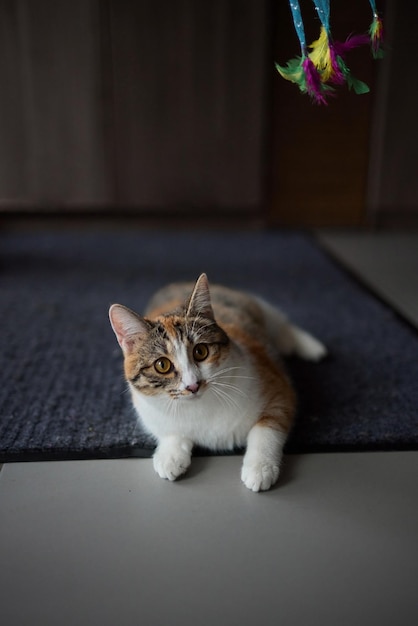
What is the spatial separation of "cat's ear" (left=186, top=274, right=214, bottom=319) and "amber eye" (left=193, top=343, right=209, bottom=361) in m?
0.08

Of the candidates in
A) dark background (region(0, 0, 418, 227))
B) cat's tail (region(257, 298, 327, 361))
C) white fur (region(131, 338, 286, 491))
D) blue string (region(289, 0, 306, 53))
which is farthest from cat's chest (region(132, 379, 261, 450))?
dark background (region(0, 0, 418, 227))

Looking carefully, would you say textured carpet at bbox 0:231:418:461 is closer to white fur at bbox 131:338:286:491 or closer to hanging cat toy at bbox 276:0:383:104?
white fur at bbox 131:338:286:491

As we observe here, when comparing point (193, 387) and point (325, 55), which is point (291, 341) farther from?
point (325, 55)

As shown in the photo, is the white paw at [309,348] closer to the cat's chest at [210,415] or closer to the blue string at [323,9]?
the cat's chest at [210,415]

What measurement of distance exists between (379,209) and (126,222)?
1.57 metres

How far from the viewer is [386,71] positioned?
1708 mm

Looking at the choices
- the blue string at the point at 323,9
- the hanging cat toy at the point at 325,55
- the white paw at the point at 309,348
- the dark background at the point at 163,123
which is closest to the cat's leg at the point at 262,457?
the white paw at the point at 309,348

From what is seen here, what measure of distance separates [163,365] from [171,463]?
7.8 inches

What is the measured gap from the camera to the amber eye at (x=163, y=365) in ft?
3.45

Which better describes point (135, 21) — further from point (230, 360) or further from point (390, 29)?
point (230, 360)

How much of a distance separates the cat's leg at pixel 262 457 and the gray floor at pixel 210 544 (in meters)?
0.03

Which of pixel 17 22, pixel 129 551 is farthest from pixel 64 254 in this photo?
pixel 129 551

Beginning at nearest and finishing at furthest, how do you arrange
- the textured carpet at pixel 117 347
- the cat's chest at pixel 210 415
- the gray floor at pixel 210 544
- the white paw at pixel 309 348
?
the gray floor at pixel 210 544
the cat's chest at pixel 210 415
the textured carpet at pixel 117 347
the white paw at pixel 309 348

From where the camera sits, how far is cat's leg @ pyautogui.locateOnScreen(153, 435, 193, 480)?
110 cm
